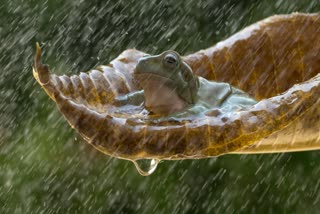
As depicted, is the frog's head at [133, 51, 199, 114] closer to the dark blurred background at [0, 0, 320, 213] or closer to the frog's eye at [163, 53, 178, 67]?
the frog's eye at [163, 53, 178, 67]

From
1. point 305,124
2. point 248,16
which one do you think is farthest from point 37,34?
point 305,124

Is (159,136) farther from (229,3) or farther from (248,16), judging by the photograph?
(229,3)

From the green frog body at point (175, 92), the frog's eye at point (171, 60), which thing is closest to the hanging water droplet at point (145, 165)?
the green frog body at point (175, 92)

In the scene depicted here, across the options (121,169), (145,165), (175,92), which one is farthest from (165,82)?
(121,169)

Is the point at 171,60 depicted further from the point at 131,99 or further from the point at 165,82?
the point at 131,99

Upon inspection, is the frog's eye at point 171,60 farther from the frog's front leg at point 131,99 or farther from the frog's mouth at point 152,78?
the frog's front leg at point 131,99

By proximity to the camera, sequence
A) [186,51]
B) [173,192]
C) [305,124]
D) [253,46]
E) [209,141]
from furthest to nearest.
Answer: [186,51] < [173,192] < [253,46] < [305,124] < [209,141]
